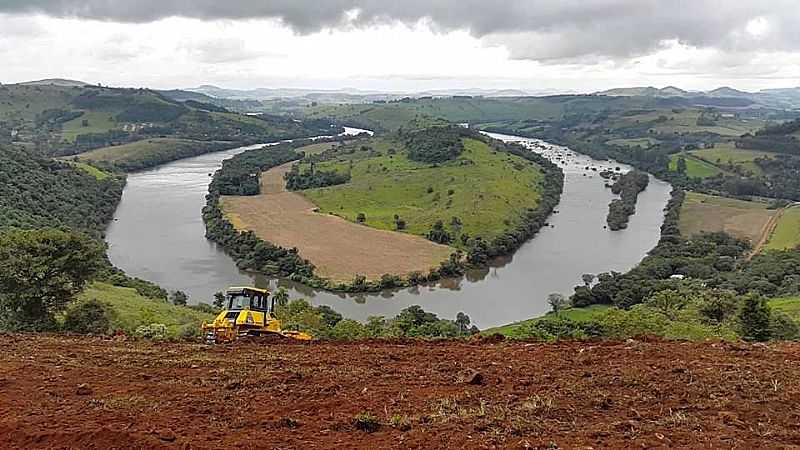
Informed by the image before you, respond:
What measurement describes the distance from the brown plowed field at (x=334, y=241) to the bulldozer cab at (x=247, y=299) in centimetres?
3815

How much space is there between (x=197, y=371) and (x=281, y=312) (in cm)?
2034

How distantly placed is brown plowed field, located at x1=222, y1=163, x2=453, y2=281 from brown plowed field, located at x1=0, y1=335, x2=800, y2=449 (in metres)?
43.7

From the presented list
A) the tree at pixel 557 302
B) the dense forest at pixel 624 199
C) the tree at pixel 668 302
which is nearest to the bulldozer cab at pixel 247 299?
the tree at pixel 668 302

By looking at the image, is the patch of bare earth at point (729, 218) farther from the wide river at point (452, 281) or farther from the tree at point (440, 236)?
the tree at point (440, 236)

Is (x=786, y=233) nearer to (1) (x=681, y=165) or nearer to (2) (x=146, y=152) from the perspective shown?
(1) (x=681, y=165)

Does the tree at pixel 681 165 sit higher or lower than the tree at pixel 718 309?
lower

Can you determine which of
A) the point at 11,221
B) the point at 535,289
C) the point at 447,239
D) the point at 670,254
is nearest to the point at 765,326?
the point at 535,289

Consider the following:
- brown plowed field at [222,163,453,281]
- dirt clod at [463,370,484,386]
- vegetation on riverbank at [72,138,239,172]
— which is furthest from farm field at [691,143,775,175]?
dirt clod at [463,370,484,386]

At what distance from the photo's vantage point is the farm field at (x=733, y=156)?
120750 millimetres

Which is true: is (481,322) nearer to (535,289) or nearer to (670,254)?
(535,289)

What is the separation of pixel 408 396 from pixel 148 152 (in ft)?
469

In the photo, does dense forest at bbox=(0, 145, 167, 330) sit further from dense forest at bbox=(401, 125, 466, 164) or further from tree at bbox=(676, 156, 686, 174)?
tree at bbox=(676, 156, 686, 174)

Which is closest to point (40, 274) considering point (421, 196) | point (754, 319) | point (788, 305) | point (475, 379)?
point (475, 379)

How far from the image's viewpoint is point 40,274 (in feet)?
72.7
